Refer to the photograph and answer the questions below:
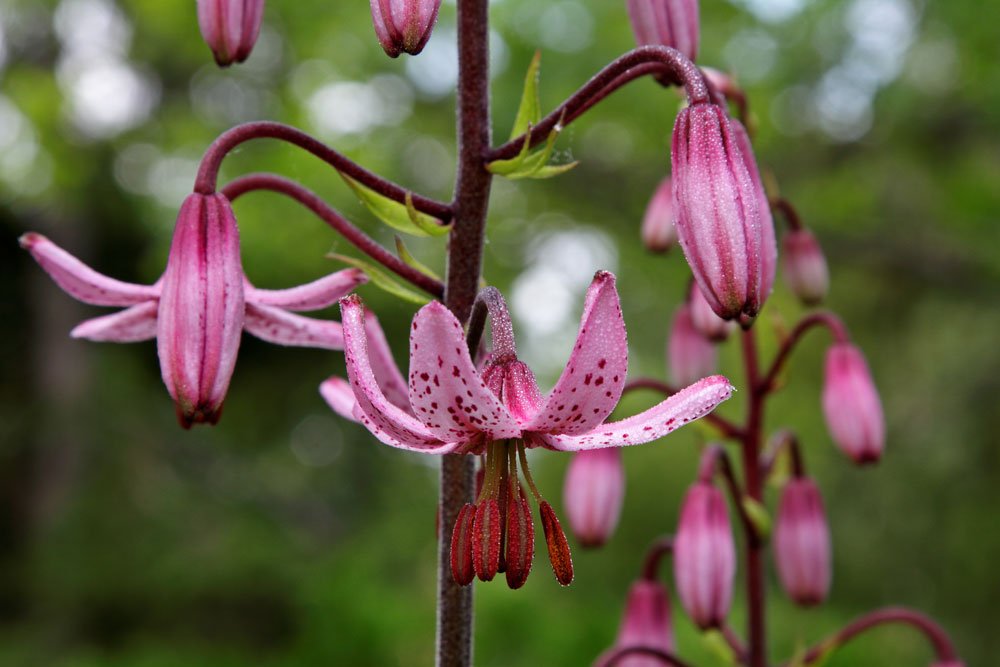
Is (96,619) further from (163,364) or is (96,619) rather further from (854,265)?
(163,364)

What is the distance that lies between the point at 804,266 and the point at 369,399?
0.94 metres

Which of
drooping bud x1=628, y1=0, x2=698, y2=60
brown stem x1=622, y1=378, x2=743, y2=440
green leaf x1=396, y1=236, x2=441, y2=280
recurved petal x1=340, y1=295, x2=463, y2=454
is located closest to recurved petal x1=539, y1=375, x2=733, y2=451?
recurved petal x1=340, y1=295, x2=463, y2=454

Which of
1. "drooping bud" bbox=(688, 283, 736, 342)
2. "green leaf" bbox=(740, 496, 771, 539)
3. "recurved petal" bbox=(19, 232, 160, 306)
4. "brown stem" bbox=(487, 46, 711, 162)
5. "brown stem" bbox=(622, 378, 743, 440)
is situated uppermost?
"brown stem" bbox=(487, 46, 711, 162)

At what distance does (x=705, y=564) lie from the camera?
1.22 metres

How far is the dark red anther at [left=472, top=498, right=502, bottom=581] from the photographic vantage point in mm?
739

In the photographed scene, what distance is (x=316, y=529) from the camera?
9016 mm

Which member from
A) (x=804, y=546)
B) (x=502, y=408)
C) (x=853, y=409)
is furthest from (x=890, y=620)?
(x=502, y=408)

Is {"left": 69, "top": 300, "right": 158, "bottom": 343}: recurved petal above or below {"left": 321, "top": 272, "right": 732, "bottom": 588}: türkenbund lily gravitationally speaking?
above

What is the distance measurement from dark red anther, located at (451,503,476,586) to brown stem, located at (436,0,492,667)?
0.33 ft

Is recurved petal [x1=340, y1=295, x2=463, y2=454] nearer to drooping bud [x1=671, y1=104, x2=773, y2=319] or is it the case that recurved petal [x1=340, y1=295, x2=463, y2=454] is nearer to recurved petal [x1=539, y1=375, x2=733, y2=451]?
recurved petal [x1=539, y1=375, x2=733, y2=451]

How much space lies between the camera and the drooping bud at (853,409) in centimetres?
137

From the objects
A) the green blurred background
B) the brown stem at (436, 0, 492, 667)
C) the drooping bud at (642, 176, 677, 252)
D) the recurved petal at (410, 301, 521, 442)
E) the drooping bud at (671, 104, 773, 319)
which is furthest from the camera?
the green blurred background

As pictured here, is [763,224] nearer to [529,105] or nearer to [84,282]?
[529,105]

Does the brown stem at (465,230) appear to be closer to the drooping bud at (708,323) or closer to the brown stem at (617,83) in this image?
the brown stem at (617,83)
